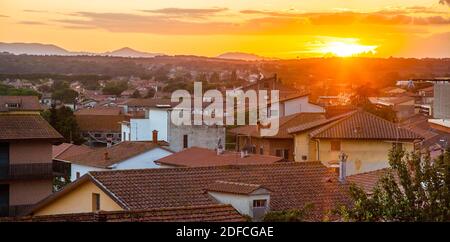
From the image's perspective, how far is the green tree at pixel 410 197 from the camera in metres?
4.02

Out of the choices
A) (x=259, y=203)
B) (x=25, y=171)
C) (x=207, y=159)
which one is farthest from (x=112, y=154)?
(x=259, y=203)

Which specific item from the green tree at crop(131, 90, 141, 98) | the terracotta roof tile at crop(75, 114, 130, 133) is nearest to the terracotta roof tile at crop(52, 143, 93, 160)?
the terracotta roof tile at crop(75, 114, 130, 133)

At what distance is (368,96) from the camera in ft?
53.0

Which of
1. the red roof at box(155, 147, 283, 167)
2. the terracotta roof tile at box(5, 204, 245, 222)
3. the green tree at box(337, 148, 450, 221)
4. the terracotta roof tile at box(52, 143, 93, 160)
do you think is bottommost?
the terracotta roof tile at box(52, 143, 93, 160)

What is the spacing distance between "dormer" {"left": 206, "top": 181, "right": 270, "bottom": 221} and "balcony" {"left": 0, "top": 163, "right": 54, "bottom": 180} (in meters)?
4.30

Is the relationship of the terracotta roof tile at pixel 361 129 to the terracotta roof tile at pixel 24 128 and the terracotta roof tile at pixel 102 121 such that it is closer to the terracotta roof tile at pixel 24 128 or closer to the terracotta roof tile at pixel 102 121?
the terracotta roof tile at pixel 24 128

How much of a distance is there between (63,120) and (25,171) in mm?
4798

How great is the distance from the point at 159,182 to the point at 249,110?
34.5 ft

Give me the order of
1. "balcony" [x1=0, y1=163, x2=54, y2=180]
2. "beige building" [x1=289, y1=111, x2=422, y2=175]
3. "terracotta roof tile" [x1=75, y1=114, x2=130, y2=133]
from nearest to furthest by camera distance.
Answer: "balcony" [x1=0, y1=163, x2=54, y2=180] → "beige building" [x1=289, y1=111, x2=422, y2=175] → "terracotta roof tile" [x1=75, y1=114, x2=130, y2=133]

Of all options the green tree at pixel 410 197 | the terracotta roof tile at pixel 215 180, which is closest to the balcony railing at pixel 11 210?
the terracotta roof tile at pixel 215 180

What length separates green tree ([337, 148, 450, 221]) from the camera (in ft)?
13.2

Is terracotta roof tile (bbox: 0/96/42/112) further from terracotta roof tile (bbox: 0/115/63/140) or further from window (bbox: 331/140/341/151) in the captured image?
window (bbox: 331/140/341/151)

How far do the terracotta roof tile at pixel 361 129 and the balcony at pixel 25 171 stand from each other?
15.3 feet
